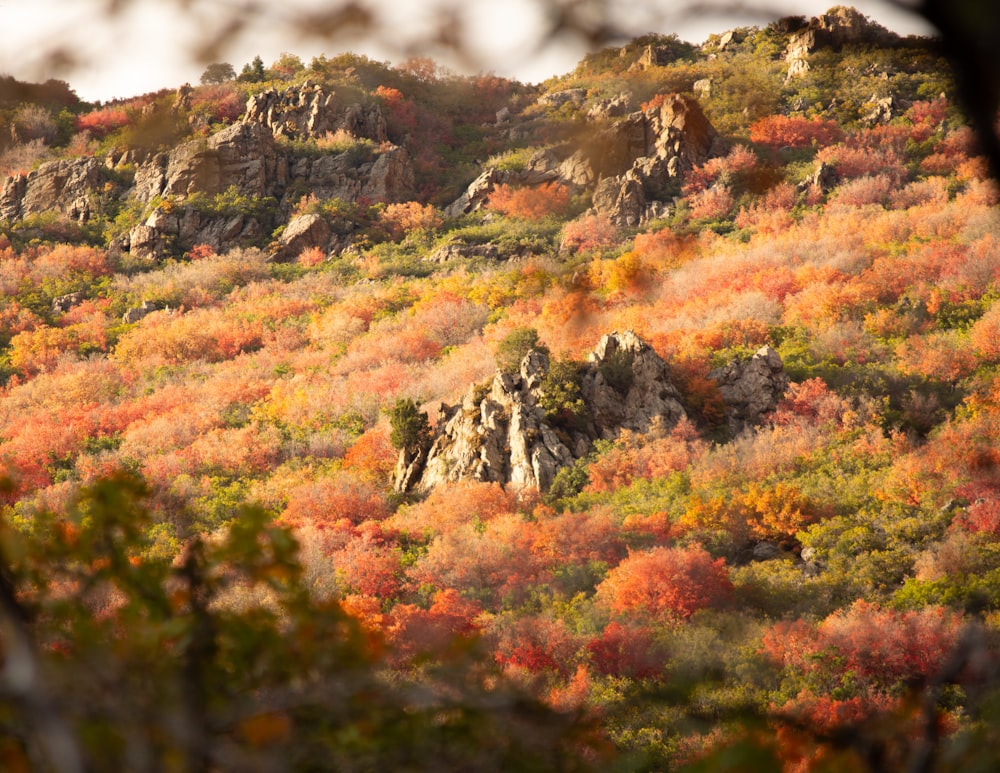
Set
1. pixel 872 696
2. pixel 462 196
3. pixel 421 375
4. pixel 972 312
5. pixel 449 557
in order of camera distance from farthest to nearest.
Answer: pixel 462 196 < pixel 421 375 < pixel 972 312 < pixel 449 557 < pixel 872 696

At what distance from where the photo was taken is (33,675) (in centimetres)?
100

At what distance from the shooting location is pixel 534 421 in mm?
15789

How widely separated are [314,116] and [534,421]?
3170cm

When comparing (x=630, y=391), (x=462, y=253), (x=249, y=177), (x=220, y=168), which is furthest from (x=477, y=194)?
(x=630, y=391)

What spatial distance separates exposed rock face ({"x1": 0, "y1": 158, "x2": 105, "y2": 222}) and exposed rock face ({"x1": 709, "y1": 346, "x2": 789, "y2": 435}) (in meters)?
33.0

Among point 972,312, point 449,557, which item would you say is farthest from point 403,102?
point 449,557

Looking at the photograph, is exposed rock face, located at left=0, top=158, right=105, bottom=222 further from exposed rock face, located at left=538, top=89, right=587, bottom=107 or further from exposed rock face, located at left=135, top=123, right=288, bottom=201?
exposed rock face, located at left=538, top=89, right=587, bottom=107

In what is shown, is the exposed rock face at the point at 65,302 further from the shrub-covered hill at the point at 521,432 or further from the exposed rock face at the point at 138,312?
the exposed rock face at the point at 138,312

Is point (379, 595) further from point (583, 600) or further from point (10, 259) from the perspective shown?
point (10, 259)

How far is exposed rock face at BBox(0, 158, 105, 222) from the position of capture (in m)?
36.1

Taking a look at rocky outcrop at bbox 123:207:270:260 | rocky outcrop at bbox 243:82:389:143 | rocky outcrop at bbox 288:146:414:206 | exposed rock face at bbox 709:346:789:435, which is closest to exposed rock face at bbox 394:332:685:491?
exposed rock face at bbox 709:346:789:435

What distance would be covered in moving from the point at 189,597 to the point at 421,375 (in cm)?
1960

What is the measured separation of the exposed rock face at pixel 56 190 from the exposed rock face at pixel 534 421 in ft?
95.5

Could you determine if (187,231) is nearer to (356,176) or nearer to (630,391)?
(356,176)
